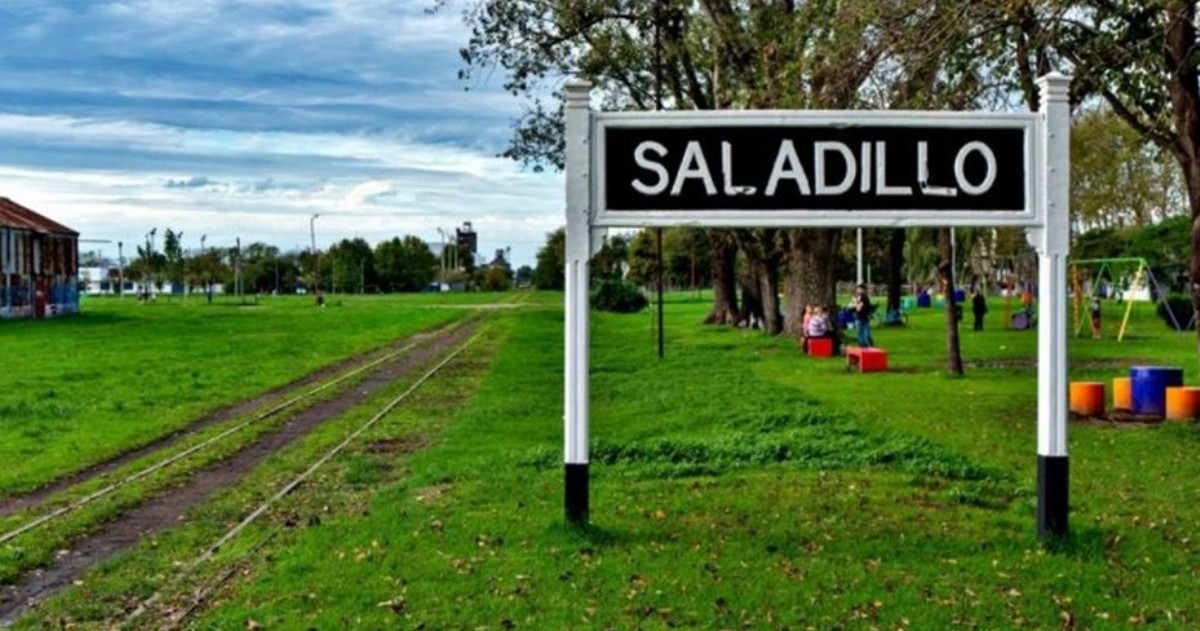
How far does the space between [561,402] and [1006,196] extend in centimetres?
1313

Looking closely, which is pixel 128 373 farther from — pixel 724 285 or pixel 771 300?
pixel 724 285

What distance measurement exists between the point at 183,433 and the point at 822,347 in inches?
611

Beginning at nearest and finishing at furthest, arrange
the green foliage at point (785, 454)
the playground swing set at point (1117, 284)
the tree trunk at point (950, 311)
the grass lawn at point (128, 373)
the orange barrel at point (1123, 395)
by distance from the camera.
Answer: the green foliage at point (785, 454)
the grass lawn at point (128, 373)
the orange barrel at point (1123, 395)
the tree trunk at point (950, 311)
the playground swing set at point (1117, 284)

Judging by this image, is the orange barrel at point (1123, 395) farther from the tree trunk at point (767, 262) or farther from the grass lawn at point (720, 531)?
the tree trunk at point (767, 262)

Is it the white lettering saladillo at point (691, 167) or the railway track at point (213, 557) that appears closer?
the railway track at point (213, 557)

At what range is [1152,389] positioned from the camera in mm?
17250

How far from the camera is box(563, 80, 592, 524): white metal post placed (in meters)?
9.00

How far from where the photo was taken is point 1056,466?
8.91m

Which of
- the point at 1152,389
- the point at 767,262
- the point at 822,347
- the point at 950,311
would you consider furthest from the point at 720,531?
the point at 767,262

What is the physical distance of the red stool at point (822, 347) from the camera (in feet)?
97.5

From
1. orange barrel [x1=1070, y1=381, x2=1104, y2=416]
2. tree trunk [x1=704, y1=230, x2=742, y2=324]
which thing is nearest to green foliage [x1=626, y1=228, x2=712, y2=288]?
tree trunk [x1=704, y1=230, x2=742, y2=324]

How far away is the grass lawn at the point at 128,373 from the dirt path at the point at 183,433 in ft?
0.72

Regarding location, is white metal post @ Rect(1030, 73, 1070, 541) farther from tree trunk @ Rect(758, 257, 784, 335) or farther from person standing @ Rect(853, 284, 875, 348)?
tree trunk @ Rect(758, 257, 784, 335)

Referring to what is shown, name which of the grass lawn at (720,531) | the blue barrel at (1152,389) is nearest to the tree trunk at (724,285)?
the blue barrel at (1152,389)
